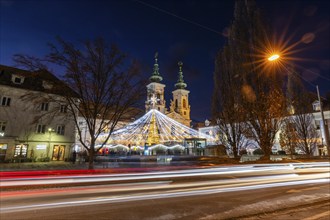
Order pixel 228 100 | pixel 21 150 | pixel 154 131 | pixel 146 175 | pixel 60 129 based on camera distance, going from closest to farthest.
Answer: pixel 146 175 < pixel 228 100 < pixel 21 150 < pixel 60 129 < pixel 154 131

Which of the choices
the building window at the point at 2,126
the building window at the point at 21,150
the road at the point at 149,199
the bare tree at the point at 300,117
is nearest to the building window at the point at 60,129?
the building window at the point at 21,150

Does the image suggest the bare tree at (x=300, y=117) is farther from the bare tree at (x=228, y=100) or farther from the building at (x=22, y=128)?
the building at (x=22, y=128)

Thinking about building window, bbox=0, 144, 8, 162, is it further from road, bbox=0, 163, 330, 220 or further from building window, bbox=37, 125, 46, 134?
road, bbox=0, 163, 330, 220

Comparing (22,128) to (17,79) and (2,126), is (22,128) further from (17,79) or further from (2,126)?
(17,79)

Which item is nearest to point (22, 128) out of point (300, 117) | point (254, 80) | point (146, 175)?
point (146, 175)

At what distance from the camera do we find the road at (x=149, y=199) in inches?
246

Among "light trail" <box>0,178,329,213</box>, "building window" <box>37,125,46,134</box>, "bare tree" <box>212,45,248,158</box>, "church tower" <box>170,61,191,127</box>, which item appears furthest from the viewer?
"church tower" <box>170,61,191,127</box>

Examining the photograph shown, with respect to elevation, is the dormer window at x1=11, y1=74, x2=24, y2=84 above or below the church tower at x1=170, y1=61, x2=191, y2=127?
below

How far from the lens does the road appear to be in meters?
6.24

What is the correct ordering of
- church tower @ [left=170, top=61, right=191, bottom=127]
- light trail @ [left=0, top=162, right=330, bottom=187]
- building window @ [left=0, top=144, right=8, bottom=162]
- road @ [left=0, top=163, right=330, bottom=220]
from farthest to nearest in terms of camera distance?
church tower @ [left=170, top=61, right=191, bottom=127]
building window @ [left=0, top=144, right=8, bottom=162]
light trail @ [left=0, top=162, right=330, bottom=187]
road @ [left=0, top=163, right=330, bottom=220]

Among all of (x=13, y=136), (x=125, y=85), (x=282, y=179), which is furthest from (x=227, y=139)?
(x=13, y=136)

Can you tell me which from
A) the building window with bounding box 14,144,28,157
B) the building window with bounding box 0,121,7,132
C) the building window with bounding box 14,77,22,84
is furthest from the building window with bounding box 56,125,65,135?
the building window with bounding box 14,77,22,84

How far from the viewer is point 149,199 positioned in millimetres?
8227

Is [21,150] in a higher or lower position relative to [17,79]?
lower
